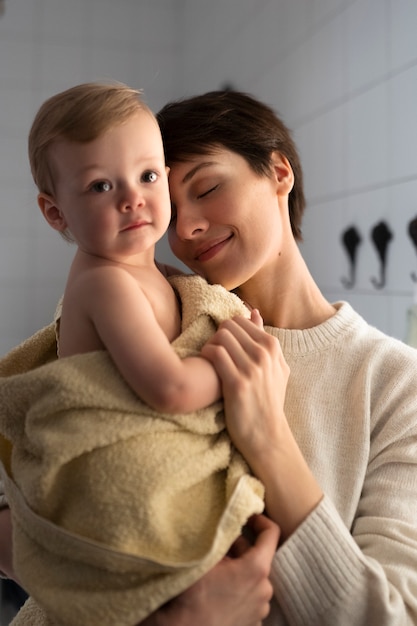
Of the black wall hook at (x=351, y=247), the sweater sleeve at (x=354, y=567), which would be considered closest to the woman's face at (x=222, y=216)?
the sweater sleeve at (x=354, y=567)

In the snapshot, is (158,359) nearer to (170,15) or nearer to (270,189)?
(270,189)

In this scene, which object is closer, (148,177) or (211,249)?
(148,177)

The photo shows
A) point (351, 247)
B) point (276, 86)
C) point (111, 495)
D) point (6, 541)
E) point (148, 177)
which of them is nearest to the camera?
point (111, 495)

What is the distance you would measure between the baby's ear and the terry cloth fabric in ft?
0.65

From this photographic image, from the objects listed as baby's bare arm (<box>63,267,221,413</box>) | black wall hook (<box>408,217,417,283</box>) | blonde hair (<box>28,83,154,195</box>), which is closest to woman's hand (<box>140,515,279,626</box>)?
baby's bare arm (<box>63,267,221,413</box>)

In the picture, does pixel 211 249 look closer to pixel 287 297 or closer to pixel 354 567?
pixel 287 297


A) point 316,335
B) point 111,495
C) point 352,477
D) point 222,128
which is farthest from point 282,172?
Result: point 111,495

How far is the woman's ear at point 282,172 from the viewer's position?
1.04 meters

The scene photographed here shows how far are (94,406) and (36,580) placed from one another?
0.20 metres

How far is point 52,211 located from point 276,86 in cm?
138

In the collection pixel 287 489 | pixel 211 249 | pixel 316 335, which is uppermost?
pixel 211 249

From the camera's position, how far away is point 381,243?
1.52m

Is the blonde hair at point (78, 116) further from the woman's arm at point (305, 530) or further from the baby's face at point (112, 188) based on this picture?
the woman's arm at point (305, 530)

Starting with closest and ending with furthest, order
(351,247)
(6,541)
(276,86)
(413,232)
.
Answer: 1. (6,541)
2. (413,232)
3. (351,247)
4. (276,86)
